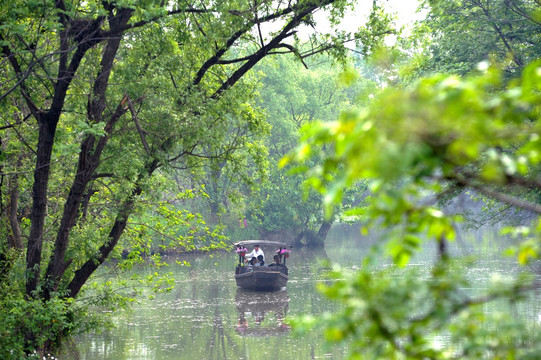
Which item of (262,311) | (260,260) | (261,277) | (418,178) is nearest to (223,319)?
(262,311)

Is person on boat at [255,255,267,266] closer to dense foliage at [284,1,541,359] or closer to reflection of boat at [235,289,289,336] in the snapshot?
reflection of boat at [235,289,289,336]

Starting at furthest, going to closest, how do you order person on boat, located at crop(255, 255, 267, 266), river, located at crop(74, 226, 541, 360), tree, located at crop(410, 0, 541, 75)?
person on boat, located at crop(255, 255, 267, 266)
tree, located at crop(410, 0, 541, 75)
river, located at crop(74, 226, 541, 360)

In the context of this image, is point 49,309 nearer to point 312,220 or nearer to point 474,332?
point 474,332

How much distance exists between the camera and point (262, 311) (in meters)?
20.3

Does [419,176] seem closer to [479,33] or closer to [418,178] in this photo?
[418,178]

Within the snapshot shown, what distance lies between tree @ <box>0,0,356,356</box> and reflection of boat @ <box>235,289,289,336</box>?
739cm

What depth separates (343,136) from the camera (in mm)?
2137

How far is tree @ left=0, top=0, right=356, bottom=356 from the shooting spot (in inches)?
369

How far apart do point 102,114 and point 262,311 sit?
38.3 feet

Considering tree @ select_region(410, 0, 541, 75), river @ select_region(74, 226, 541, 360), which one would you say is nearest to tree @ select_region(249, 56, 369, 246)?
river @ select_region(74, 226, 541, 360)

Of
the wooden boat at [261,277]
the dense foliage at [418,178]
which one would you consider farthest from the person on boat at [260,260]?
the dense foliage at [418,178]

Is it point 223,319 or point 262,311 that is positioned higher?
point 262,311

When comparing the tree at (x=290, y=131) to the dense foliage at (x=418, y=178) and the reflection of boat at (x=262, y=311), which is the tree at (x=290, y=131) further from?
the dense foliage at (x=418, y=178)

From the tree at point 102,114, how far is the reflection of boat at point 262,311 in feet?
24.2
